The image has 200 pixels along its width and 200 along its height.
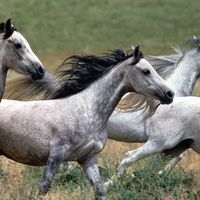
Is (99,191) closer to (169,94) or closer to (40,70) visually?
(169,94)

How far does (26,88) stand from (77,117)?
241cm

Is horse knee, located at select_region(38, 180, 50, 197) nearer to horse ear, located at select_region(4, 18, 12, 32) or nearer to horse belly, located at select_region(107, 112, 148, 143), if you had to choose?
horse ear, located at select_region(4, 18, 12, 32)

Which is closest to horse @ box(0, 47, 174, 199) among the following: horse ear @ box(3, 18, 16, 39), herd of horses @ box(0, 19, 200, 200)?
herd of horses @ box(0, 19, 200, 200)

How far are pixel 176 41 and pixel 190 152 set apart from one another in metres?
26.6

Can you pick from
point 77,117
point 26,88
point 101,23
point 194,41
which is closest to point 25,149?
point 77,117

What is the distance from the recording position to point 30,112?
26.8ft

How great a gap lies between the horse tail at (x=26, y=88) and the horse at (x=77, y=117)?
6.10 ft

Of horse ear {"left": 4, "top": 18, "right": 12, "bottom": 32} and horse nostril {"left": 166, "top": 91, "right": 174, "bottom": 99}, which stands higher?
horse ear {"left": 4, "top": 18, "right": 12, "bottom": 32}

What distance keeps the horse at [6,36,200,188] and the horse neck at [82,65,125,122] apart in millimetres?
1343

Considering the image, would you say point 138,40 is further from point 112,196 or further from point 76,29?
point 112,196

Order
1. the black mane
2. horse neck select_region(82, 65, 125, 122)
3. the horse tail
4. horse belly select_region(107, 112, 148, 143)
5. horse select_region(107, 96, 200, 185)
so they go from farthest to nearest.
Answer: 1. horse belly select_region(107, 112, 148, 143)
2. the horse tail
3. horse select_region(107, 96, 200, 185)
4. the black mane
5. horse neck select_region(82, 65, 125, 122)

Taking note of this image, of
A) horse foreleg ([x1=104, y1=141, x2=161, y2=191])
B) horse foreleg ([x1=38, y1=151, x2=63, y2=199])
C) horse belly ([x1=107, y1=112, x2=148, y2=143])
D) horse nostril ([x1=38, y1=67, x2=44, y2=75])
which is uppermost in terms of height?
horse nostril ([x1=38, y1=67, x2=44, y2=75])

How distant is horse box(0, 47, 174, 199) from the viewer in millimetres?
7949

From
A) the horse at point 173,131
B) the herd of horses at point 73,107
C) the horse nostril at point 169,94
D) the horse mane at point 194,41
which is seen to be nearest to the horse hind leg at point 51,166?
the herd of horses at point 73,107
